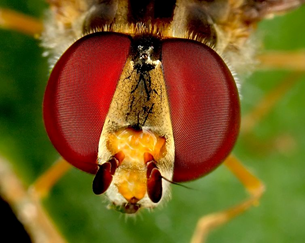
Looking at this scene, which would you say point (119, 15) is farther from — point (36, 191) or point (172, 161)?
point (36, 191)

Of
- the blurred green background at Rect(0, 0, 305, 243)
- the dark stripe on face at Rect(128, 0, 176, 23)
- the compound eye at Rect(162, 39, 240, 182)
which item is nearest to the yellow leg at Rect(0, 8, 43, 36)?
the blurred green background at Rect(0, 0, 305, 243)

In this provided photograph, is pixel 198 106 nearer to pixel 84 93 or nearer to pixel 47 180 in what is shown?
pixel 84 93

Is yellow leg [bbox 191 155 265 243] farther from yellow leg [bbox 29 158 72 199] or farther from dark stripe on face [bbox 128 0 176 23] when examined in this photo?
dark stripe on face [bbox 128 0 176 23]

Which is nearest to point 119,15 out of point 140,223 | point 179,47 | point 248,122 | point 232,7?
point 179,47

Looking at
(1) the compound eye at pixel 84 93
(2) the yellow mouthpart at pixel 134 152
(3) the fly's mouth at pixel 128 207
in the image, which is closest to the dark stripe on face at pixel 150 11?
(1) the compound eye at pixel 84 93

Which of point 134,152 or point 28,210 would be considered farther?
point 28,210

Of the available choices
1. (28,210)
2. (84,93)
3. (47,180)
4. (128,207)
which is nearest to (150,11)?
(84,93)
